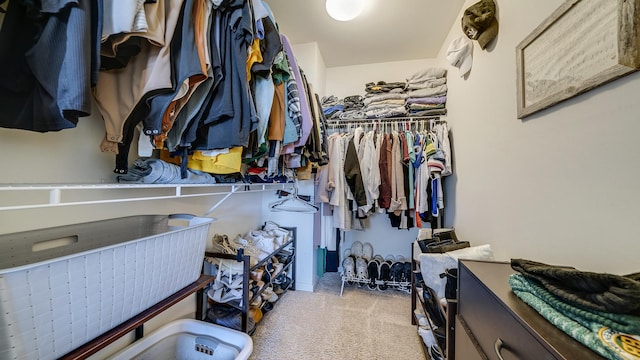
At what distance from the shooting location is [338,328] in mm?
1750

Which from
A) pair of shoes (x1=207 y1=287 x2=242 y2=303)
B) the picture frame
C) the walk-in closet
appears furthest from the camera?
pair of shoes (x1=207 y1=287 x2=242 y2=303)

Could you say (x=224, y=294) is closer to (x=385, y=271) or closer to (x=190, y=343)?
(x=190, y=343)

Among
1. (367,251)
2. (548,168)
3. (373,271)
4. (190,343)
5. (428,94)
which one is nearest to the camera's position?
(548,168)

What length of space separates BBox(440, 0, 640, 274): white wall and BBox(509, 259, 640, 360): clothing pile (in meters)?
0.21

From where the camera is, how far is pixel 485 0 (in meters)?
1.27

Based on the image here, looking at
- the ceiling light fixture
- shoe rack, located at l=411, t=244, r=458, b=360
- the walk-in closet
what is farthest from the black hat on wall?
shoe rack, located at l=411, t=244, r=458, b=360

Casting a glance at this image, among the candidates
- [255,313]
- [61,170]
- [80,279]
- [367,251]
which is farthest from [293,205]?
[80,279]

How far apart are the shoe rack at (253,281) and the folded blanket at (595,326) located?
1.24 metres

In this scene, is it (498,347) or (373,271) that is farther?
(373,271)

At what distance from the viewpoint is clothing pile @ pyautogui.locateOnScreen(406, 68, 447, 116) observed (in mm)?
2168

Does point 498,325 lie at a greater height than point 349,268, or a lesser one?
greater

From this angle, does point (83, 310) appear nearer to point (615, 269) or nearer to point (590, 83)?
point (615, 269)

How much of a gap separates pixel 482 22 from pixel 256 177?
1.68 meters

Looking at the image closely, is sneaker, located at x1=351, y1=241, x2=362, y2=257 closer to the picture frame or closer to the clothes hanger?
the clothes hanger
